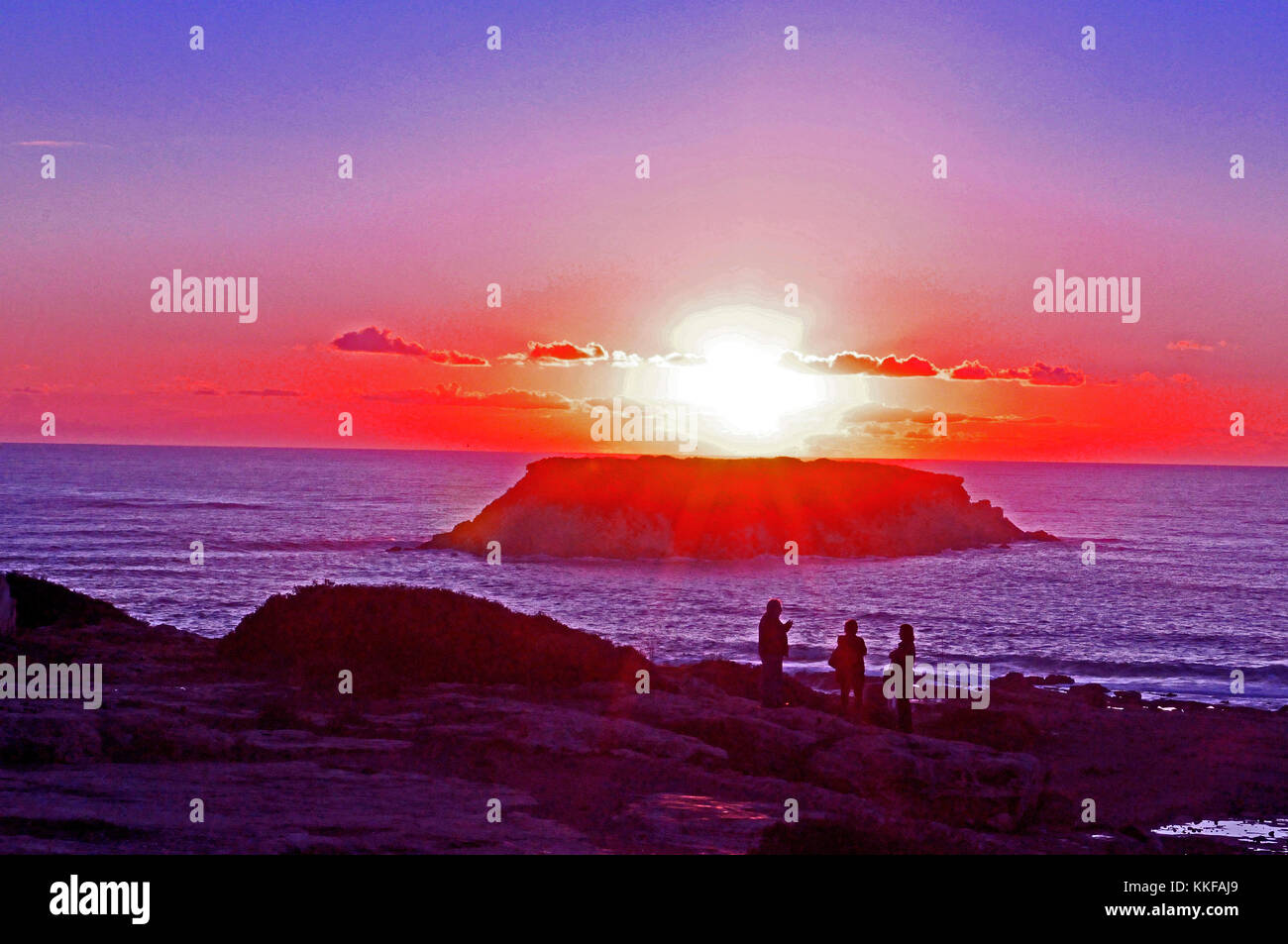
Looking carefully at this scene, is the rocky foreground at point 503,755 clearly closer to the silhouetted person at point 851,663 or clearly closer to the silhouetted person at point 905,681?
the silhouetted person at point 851,663

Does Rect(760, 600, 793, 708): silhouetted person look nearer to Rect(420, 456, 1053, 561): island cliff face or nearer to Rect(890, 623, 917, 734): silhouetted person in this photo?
Rect(890, 623, 917, 734): silhouetted person

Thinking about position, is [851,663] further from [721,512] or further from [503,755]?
[721,512]

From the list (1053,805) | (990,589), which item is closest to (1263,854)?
(1053,805)

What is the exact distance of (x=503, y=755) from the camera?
1392 centimetres

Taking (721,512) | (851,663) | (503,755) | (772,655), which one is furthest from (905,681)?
(721,512)

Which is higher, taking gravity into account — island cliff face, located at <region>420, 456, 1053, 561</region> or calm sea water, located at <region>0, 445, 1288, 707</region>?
island cliff face, located at <region>420, 456, 1053, 561</region>

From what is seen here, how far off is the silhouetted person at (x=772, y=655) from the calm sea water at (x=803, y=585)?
651 inches

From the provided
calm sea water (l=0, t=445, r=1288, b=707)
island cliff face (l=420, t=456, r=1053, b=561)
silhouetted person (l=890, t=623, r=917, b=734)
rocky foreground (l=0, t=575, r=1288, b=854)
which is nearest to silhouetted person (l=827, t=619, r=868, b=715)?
silhouetted person (l=890, t=623, r=917, b=734)

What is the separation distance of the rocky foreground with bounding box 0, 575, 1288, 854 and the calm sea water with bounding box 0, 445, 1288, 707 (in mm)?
14582

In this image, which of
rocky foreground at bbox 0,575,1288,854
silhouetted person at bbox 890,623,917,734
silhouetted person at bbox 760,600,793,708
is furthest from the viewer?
silhouetted person at bbox 760,600,793,708

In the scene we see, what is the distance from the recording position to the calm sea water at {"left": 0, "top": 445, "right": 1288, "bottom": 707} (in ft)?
128

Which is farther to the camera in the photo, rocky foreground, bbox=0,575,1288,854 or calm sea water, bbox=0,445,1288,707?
calm sea water, bbox=0,445,1288,707
